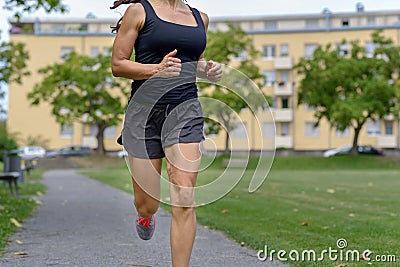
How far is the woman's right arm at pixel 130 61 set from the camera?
4.32 m

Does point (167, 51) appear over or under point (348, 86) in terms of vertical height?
over

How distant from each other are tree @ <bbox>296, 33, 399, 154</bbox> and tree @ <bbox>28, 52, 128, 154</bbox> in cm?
1459

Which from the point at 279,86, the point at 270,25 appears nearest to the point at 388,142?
the point at 279,86

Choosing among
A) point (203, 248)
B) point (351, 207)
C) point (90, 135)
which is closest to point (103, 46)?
point (90, 135)

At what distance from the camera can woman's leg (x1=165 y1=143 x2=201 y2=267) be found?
4.27 meters

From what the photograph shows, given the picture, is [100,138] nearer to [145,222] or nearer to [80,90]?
[80,90]

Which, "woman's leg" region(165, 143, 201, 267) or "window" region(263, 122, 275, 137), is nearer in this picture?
"woman's leg" region(165, 143, 201, 267)

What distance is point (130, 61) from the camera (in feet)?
14.7

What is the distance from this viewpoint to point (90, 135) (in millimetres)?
72938

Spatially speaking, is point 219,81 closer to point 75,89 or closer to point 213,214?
point 213,214

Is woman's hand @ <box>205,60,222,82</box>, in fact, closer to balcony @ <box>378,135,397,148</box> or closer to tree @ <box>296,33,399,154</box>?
tree @ <box>296,33,399,154</box>

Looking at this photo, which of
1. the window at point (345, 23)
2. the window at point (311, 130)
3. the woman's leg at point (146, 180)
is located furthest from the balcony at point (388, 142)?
the woman's leg at point (146, 180)

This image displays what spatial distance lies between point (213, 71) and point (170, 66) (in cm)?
49

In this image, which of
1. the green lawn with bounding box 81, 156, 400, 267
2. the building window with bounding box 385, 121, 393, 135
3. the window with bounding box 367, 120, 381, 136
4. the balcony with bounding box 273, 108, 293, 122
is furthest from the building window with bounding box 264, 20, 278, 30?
the green lawn with bounding box 81, 156, 400, 267
